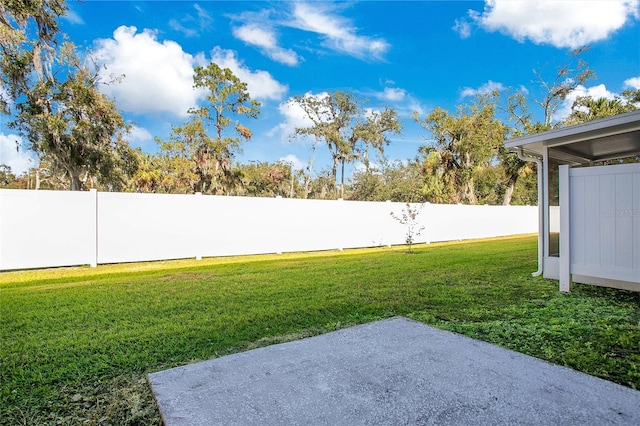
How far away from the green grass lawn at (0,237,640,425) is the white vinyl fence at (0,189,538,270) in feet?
2.71

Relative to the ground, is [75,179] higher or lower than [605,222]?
higher

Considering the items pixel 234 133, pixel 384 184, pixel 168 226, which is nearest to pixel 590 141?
pixel 168 226

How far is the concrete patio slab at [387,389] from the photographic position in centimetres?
177

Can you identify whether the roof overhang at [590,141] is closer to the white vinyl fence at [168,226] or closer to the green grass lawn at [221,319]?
the green grass lawn at [221,319]

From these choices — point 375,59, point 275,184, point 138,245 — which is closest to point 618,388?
point 138,245

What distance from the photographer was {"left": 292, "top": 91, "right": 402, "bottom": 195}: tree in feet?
74.8

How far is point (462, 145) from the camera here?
64.5ft

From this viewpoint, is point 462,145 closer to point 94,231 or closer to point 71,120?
point 71,120

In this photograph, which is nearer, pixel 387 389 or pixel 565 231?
pixel 387 389

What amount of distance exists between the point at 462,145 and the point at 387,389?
19653 mm

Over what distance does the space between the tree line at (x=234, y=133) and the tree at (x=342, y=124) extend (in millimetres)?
66

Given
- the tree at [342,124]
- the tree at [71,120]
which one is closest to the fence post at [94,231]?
the tree at [71,120]

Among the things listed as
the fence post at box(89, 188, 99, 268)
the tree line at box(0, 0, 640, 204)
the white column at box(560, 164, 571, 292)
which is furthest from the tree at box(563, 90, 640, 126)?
the fence post at box(89, 188, 99, 268)

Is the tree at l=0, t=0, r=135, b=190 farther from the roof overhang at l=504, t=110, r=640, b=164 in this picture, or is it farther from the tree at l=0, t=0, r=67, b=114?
the roof overhang at l=504, t=110, r=640, b=164
